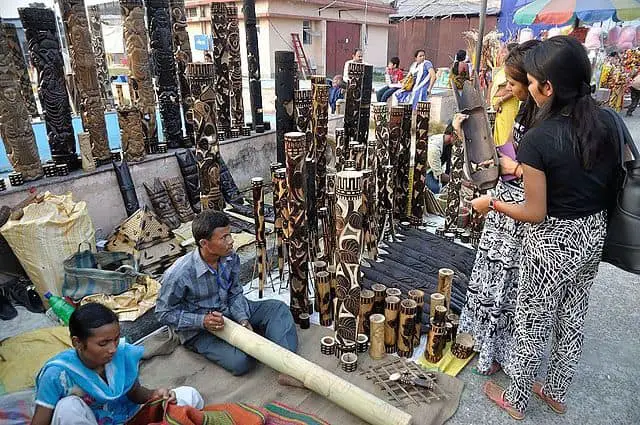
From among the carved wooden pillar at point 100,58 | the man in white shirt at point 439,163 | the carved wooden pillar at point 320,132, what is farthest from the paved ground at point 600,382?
the carved wooden pillar at point 100,58

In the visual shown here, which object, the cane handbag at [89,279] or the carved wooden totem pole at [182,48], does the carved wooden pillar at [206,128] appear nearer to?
the cane handbag at [89,279]

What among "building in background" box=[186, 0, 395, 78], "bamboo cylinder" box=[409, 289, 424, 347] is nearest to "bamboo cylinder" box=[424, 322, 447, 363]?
"bamboo cylinder" box=[409, 289, 424, 347]

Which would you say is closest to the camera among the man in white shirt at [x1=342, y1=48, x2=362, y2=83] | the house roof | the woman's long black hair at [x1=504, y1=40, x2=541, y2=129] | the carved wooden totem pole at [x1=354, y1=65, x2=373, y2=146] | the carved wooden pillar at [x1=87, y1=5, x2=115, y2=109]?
the woman's long black hair at [x1=504, y1=40, x2=541, y2=129]

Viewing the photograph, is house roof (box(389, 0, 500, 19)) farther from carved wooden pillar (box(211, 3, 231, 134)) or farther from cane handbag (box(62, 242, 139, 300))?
cane handbag (box(62, 242, 139, 300))

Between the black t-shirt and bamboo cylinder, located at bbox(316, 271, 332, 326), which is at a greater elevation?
the black t-shirt

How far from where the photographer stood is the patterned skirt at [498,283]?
2021 mm

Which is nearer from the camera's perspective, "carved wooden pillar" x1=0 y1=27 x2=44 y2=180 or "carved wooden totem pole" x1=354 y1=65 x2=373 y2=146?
"carved wooden pillar" x1=0 y1=27 x2=44 y2=180

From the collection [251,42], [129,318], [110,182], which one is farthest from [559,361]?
[251,42]

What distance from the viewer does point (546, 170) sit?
60.1 inches

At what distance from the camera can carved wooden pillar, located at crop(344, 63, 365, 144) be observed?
3.63 m

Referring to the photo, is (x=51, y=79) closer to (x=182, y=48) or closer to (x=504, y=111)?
(x=182, y=48)

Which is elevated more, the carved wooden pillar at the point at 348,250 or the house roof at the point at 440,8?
the house roof at the point at 440,8

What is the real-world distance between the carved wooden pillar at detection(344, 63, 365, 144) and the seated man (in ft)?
5.92

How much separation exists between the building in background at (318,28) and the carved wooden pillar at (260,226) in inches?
386
